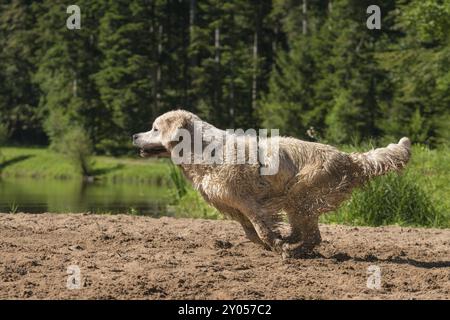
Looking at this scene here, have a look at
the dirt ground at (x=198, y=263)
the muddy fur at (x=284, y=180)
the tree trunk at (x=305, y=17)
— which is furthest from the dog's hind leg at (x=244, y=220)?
the tree trunk at (x=305, y=17)

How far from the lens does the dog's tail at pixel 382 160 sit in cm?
790

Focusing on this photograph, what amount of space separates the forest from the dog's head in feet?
89.0

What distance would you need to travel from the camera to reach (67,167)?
44656 millimetres

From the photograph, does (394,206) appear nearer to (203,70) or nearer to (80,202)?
(80,202)

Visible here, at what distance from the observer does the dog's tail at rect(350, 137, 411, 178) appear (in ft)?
25.9

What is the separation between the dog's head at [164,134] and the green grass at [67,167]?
28.9 meters

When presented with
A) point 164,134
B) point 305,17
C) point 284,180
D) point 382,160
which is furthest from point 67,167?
point 382,160

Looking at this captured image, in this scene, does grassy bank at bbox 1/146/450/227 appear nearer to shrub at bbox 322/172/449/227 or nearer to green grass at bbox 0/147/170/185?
shrub at bbox 322/172/449/227

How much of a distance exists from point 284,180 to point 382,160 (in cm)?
106

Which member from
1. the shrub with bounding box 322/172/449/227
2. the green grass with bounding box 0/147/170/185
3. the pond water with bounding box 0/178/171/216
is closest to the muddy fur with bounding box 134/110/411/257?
the shrub with bounding box 322/172/449/227

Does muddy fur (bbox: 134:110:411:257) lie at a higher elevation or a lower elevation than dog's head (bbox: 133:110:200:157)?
lower

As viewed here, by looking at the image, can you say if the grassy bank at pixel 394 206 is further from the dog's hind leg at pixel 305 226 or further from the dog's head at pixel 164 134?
the dog's head at pixel 164 134

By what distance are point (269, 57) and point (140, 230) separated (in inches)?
1772

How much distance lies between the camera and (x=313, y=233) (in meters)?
8.07
